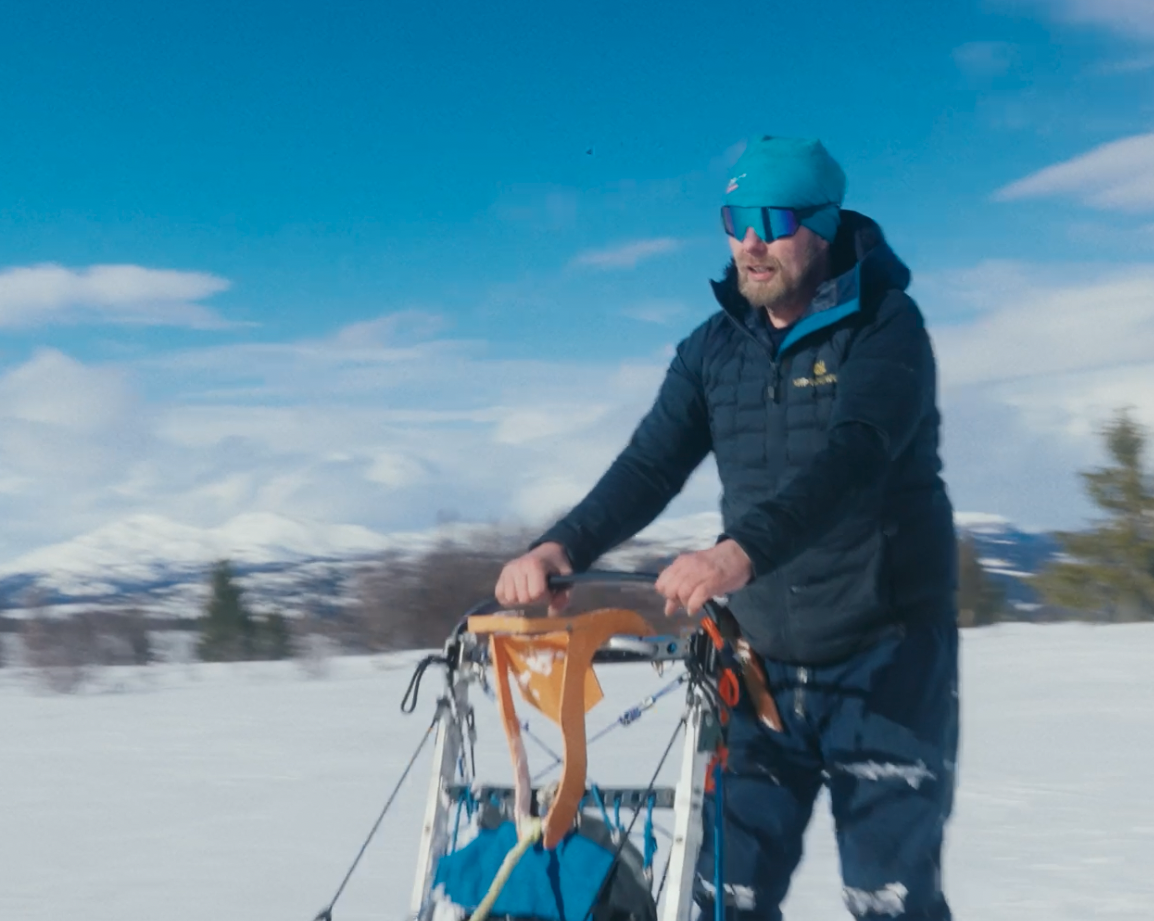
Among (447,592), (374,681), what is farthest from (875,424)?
(447,592)

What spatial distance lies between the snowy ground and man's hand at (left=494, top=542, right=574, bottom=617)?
Result: 101 inches

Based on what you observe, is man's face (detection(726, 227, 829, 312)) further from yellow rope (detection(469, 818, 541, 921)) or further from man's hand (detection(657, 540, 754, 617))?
yellow rope (detection(469, 818, 541, 921))

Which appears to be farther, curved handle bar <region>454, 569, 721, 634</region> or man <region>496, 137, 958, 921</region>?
man <region>496, 137, 958, 921</region>

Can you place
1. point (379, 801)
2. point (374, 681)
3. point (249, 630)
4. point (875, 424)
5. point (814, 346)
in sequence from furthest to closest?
point (249, 630) < point (374, 681) < point (379, 801) < point (814, 346) < point (875, 424)

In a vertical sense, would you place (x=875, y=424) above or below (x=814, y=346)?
below

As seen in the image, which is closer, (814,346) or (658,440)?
(814,346)

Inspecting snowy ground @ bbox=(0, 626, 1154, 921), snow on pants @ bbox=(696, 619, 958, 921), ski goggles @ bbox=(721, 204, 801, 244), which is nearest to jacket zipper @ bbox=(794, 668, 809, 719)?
snow on pants @ bbox=(696, 619, 958, 921)

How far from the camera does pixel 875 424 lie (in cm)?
224

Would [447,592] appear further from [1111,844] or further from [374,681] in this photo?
[1111,844]

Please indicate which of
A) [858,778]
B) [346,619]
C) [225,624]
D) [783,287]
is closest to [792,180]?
[783,287]

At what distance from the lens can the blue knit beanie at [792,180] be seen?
2.38 metres

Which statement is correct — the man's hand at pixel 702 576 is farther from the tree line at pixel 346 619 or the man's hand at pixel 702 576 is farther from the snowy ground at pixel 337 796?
the tree line at pixel 346 619

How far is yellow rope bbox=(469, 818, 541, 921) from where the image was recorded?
2.17 m

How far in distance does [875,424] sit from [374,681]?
10825 millimetres
